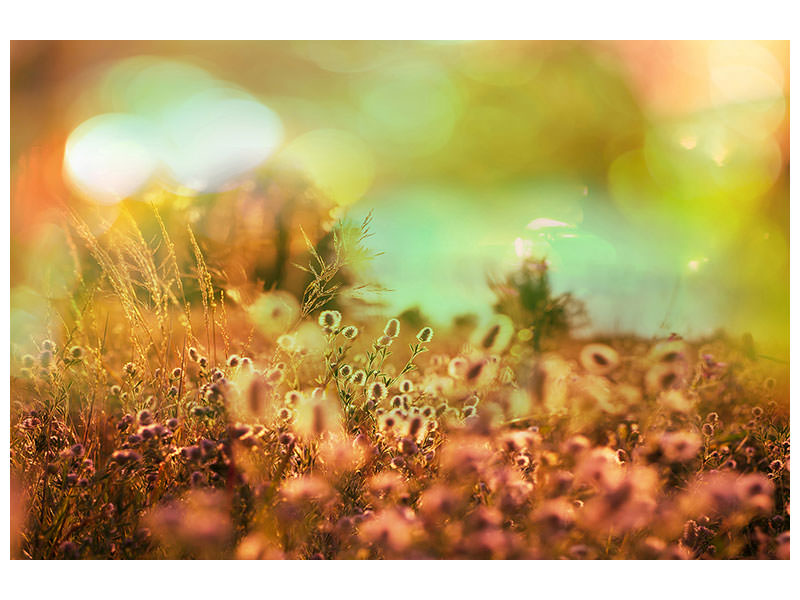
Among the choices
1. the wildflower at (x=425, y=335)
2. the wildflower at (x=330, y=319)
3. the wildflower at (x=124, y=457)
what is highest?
the wildflower at (x=330, y=319)

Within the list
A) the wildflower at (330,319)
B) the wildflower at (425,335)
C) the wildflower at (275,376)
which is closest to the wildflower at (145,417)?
the wildflower at (275,376)

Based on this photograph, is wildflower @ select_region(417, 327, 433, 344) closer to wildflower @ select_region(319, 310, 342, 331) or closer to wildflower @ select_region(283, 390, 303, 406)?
wildflower @ select_region(319, 310, 342, 331)

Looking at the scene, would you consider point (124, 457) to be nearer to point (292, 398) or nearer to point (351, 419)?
point (292, 398)

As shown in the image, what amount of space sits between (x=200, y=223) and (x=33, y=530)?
96cm

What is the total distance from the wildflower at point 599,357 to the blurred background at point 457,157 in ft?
0.18

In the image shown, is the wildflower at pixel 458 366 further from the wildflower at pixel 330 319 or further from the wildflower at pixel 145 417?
the wildflower at pixel 145 417

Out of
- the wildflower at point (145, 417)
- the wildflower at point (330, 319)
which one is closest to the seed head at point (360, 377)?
the wildflower at point (330, 319)

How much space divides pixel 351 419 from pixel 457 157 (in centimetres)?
78

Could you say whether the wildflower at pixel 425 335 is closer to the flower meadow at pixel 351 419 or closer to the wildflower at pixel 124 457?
the flower meadow at pixel 351 419

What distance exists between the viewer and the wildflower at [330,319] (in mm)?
2061

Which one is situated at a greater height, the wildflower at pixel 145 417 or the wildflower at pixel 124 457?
the wildflower at pixel 145 417

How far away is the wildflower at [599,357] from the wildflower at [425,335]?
1.39ft

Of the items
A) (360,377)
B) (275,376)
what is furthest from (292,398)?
(360,377)

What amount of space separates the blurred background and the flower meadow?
3.2 inches
